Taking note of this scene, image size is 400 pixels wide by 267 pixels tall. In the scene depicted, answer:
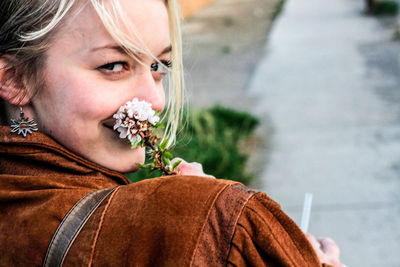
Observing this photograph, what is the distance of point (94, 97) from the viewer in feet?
4.30

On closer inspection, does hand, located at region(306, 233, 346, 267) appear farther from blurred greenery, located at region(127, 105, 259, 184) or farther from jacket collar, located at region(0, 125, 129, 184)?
blurred greenery, located at region(127, 105, 259, 184)

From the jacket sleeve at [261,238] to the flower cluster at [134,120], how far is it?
0.42 metres

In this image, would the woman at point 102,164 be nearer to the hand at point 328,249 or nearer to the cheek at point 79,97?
the cheek at point 79,97

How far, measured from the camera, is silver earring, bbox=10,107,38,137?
130 cm

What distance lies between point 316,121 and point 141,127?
4.39 meters

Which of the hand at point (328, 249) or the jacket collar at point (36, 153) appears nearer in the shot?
the jacket collar at point (36, 153)

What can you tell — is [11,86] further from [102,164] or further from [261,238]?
[261,238]

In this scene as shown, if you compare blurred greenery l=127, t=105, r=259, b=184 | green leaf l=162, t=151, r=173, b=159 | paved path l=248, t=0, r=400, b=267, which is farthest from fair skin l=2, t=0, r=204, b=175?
paved path l=248, t=0, r=400, b=267

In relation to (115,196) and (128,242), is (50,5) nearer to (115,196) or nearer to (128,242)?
(115,196)

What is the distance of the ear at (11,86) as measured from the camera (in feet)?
4.54

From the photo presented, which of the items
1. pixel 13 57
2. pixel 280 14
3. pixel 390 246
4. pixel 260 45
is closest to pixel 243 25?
pixel 280 14

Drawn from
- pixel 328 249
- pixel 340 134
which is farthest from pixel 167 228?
pixel 340 134

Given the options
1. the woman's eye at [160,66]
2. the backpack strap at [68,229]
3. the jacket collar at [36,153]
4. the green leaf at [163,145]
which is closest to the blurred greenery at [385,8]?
the woman's eye at [160,66]

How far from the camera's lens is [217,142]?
468 cm
